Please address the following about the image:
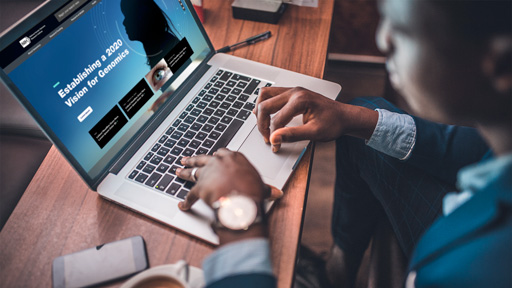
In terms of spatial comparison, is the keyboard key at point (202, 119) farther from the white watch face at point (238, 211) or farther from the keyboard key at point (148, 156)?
the white watch face at point (238, 211)

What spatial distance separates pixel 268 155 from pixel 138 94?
32 centimetres

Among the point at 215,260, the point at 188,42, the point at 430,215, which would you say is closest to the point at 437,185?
the point at 430,215

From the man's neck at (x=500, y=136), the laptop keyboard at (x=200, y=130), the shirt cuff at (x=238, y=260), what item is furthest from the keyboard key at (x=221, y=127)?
the man's neck at (x=500, y=136)

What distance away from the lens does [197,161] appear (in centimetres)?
67

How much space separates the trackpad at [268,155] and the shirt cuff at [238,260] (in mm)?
178

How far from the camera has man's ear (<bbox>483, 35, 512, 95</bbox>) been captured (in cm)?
39

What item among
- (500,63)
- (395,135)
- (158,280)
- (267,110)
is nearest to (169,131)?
(267,110)

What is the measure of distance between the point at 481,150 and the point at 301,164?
1.31ft

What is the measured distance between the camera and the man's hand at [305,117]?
717mm

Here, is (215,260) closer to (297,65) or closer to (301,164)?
(301,164)

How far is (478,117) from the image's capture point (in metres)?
0.48

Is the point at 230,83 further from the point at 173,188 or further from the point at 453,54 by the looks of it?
the point at 453,54

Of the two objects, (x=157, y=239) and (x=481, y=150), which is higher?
(x=157, y=239)

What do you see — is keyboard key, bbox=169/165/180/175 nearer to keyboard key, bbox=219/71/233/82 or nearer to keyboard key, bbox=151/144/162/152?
keyboard key, bbox=151/144/162/152
